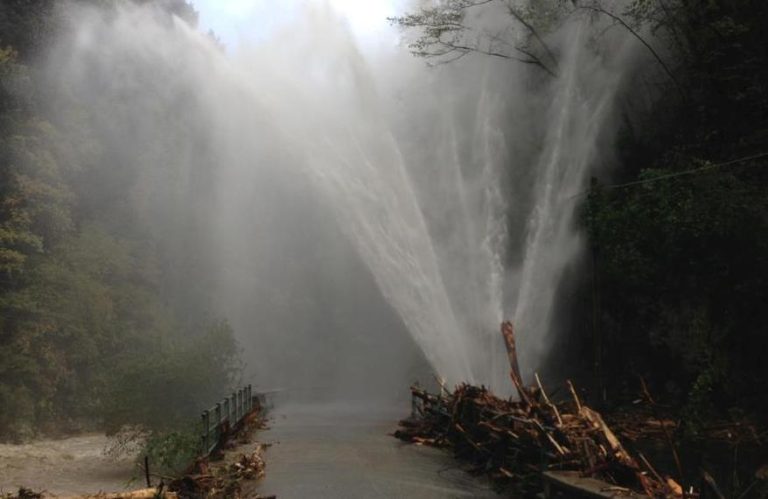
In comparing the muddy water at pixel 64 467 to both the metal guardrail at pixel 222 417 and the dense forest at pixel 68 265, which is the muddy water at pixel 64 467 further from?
the metal guardrail at pixel 222 417

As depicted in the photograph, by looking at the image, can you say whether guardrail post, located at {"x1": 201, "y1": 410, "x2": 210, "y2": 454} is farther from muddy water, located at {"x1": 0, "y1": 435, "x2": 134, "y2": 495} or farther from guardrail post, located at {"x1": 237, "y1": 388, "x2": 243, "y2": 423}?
guardrail post, located at {"x1": 237, "y1": 388, "x2": 243, "y2": 423}

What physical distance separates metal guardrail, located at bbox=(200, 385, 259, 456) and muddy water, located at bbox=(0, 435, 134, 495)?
2458 mm

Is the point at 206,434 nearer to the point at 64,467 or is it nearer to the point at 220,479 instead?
the point at 220,479

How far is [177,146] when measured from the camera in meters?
48.6

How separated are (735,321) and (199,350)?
50.7 ft

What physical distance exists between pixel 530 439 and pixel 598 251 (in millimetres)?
7998

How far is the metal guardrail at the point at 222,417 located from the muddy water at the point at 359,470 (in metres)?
0.99

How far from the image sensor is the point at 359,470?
505 inches

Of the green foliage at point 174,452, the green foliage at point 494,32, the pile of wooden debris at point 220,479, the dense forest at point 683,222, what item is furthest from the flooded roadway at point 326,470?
the green foliage at point 494,32

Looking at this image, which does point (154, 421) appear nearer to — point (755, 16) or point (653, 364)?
point (653, 364)

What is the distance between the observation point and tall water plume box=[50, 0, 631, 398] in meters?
20.8

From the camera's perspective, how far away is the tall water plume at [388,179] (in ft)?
68.4

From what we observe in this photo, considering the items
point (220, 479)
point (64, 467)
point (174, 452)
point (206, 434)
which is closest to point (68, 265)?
point (64, 467)

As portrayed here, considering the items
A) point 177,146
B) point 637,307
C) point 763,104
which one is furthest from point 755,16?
point 177,146
